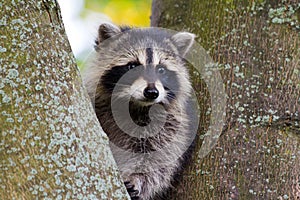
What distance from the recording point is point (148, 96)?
362 cm

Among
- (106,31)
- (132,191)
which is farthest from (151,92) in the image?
(106,31)

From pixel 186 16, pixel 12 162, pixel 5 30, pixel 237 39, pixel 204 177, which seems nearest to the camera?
pixel 12 162

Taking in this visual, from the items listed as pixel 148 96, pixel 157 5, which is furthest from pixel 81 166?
pixel 157 5

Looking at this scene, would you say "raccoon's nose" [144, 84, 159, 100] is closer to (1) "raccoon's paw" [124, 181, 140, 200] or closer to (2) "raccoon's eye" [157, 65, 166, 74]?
(2) "raccoon's eye" [157, 65, 166, 74]

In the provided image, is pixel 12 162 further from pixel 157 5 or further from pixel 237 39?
pixel 157 5

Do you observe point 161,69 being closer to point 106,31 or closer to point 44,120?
point 106,31

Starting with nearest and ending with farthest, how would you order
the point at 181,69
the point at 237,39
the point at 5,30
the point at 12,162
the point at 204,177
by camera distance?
the point at 12,162, the point at 5,30, the point at 204,177, the point at 237,39, the point at 181,69

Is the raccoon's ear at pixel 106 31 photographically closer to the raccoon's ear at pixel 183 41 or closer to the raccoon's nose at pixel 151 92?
the raccoon's ear at pixel 183 41

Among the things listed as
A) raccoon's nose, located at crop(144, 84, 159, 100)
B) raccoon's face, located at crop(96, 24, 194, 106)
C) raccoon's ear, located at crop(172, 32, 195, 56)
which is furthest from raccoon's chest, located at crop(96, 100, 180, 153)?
raccoon's ear, located at crop(172, 32, 195, 56)

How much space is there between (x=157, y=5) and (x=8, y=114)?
2380 mm

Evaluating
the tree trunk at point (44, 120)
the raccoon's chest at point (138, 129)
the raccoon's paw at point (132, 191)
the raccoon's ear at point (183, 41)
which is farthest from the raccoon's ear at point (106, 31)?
the tree trunk at point (44, 120)

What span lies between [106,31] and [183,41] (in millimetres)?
676

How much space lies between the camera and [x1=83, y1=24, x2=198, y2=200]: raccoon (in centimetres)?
369

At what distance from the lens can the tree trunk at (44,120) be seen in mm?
2139
